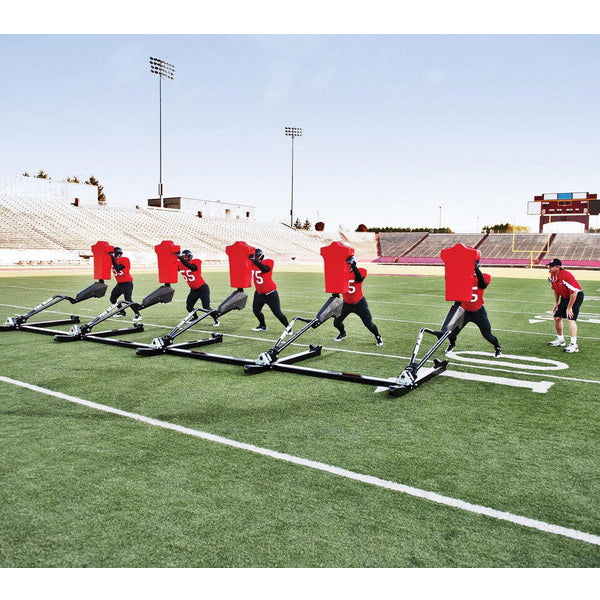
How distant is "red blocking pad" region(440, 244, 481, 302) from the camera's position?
7.15 metres

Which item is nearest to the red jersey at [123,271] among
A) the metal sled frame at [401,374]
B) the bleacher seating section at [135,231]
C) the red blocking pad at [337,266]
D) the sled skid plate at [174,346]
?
the sled skid plate at [174,346]

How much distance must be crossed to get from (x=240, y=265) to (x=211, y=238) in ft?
159

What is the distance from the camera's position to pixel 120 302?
10.3 m

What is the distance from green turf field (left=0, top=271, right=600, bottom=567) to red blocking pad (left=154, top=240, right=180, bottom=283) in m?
2.40

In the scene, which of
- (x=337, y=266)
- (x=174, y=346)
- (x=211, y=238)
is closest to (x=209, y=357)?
(x=174, y=346)

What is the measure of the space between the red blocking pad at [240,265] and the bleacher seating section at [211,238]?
32.7 meters

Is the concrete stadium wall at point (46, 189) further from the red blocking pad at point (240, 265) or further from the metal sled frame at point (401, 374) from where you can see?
the metal sled frame at point (401, 374)

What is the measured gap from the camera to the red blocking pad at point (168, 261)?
10.0 metres

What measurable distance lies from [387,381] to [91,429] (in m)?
3.33

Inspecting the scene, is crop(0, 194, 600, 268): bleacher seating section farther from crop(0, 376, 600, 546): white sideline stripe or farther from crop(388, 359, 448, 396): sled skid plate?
crop(0, 376, 600, 546): white sideline stripe

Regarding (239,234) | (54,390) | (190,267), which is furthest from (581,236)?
(54,390)

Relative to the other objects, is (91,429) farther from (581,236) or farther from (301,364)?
(581,236)

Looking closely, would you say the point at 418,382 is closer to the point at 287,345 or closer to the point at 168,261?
the point at 287,345

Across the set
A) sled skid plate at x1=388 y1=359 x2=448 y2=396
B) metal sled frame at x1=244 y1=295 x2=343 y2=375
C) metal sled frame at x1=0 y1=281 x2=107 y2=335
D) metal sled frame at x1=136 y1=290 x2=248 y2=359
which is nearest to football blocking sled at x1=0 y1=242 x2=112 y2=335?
metal sled frame at x1=0 y1=281 x2=107 y2=335
